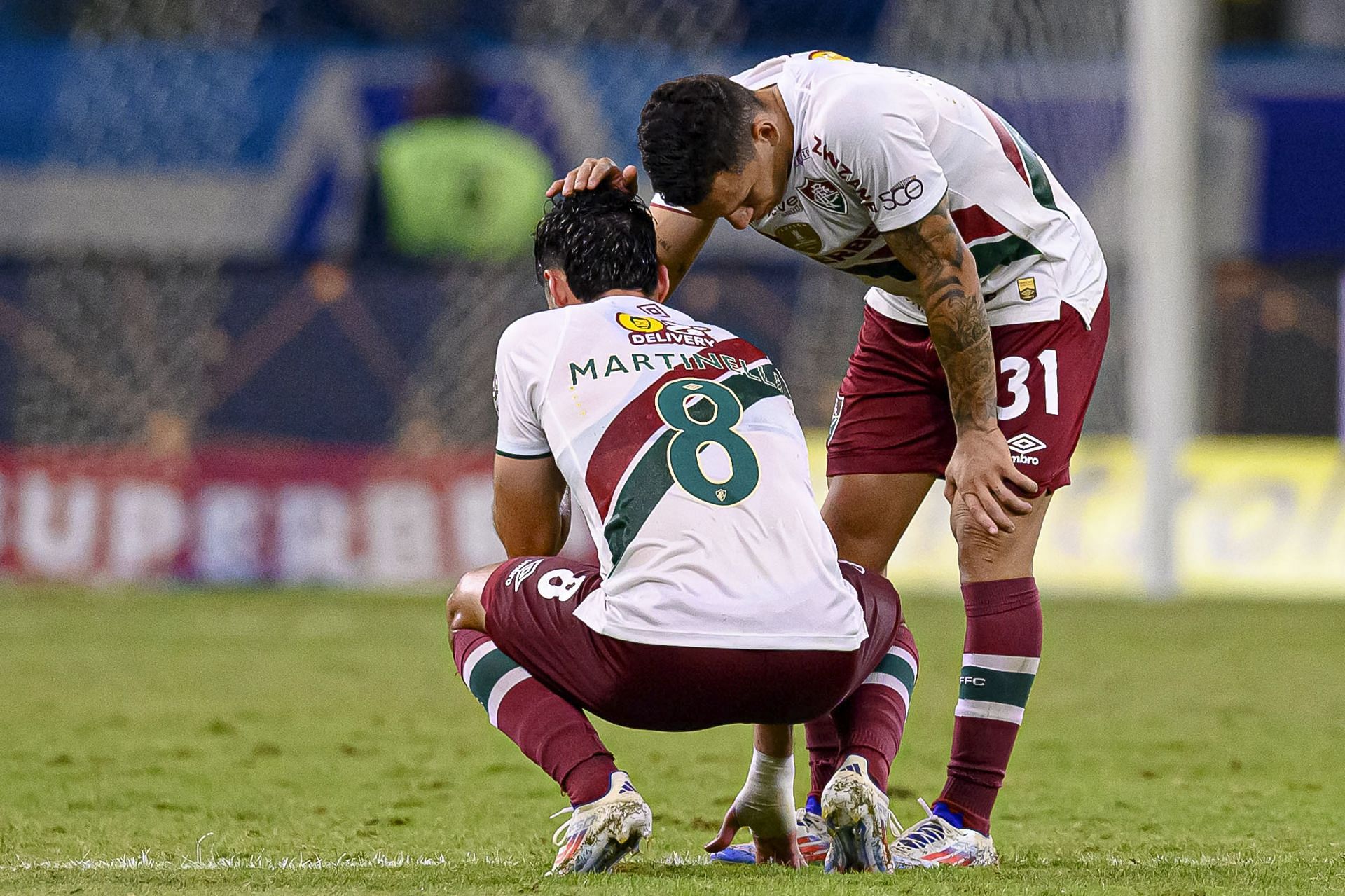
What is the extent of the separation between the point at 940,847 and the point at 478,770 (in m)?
1.87

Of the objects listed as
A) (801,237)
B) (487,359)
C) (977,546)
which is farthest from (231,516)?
(977,546)

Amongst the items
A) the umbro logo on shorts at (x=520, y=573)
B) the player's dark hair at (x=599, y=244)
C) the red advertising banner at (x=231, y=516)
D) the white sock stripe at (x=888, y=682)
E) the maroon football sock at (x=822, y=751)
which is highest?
the player's dark hair at (x=599, y=244)

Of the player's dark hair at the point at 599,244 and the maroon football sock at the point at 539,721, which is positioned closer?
the maroon football sock at the point at 539,721

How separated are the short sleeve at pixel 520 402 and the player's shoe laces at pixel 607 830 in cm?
62

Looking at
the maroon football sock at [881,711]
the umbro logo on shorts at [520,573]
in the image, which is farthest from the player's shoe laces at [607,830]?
the maroon football sock at [881,711]

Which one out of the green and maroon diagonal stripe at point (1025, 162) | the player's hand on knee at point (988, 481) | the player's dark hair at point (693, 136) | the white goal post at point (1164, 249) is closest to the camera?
the player's dark hair at point (693, 136)

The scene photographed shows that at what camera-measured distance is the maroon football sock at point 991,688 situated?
3.92 metres

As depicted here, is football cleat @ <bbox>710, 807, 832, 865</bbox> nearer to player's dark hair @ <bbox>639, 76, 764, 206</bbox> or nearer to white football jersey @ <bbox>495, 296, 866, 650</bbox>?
white football jersey @ <bbox>495, 296, 866, 650</bbox>

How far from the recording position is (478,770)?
532 cm

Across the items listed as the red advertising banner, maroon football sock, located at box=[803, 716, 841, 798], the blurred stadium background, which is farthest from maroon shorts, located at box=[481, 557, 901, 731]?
the red advertising banner

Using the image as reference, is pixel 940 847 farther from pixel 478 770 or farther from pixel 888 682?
pixel 478 770

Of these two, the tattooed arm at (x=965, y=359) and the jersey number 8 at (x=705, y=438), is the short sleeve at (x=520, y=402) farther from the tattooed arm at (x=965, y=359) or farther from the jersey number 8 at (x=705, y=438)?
the tattooed arm at (x=965, y=359)

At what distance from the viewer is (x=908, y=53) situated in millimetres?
15453

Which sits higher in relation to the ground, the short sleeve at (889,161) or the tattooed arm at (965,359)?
the short sleeve at (889,161)
